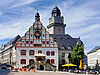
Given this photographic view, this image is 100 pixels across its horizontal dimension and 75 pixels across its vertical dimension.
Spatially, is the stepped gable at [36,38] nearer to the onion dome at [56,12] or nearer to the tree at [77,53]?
the tree at [77,53]

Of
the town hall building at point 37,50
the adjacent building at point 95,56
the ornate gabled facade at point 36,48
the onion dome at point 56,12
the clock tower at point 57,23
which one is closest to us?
the town hall building at point 37,50

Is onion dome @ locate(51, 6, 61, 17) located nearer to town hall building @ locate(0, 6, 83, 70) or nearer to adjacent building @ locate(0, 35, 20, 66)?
adjacent building @ locate(0, 35, 20, 66)

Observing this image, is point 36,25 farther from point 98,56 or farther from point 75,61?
point 98,56

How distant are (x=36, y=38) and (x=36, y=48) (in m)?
3.59

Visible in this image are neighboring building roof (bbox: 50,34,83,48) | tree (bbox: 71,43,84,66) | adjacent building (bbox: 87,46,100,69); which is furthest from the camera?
adjacent building (bbox: 87,46,100,69)

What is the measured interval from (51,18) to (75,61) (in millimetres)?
46395

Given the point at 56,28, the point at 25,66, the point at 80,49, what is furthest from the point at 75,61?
the point at 56,28

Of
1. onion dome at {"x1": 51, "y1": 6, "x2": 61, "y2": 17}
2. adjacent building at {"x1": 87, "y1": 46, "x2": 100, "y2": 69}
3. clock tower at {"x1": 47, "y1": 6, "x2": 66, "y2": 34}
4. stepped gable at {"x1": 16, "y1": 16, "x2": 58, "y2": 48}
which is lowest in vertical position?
adjacent building at {"x1": 87, "y1": 46, "x2": 100, "y2": 69}

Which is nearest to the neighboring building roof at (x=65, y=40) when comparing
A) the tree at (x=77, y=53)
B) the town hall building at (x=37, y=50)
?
the town hall building at (x=37, y=50)

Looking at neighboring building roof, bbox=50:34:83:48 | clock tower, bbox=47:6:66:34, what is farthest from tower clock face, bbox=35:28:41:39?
clock tower, bbox=47:6:66:34

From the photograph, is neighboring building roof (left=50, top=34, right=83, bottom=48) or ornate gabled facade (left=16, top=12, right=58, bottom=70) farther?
neighboring building roof (left=50, top=34, right=83, bottom=48)

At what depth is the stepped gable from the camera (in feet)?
268

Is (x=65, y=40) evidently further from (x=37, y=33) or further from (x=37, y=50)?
(x=37, y=50)

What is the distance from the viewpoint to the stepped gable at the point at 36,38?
268 ft
